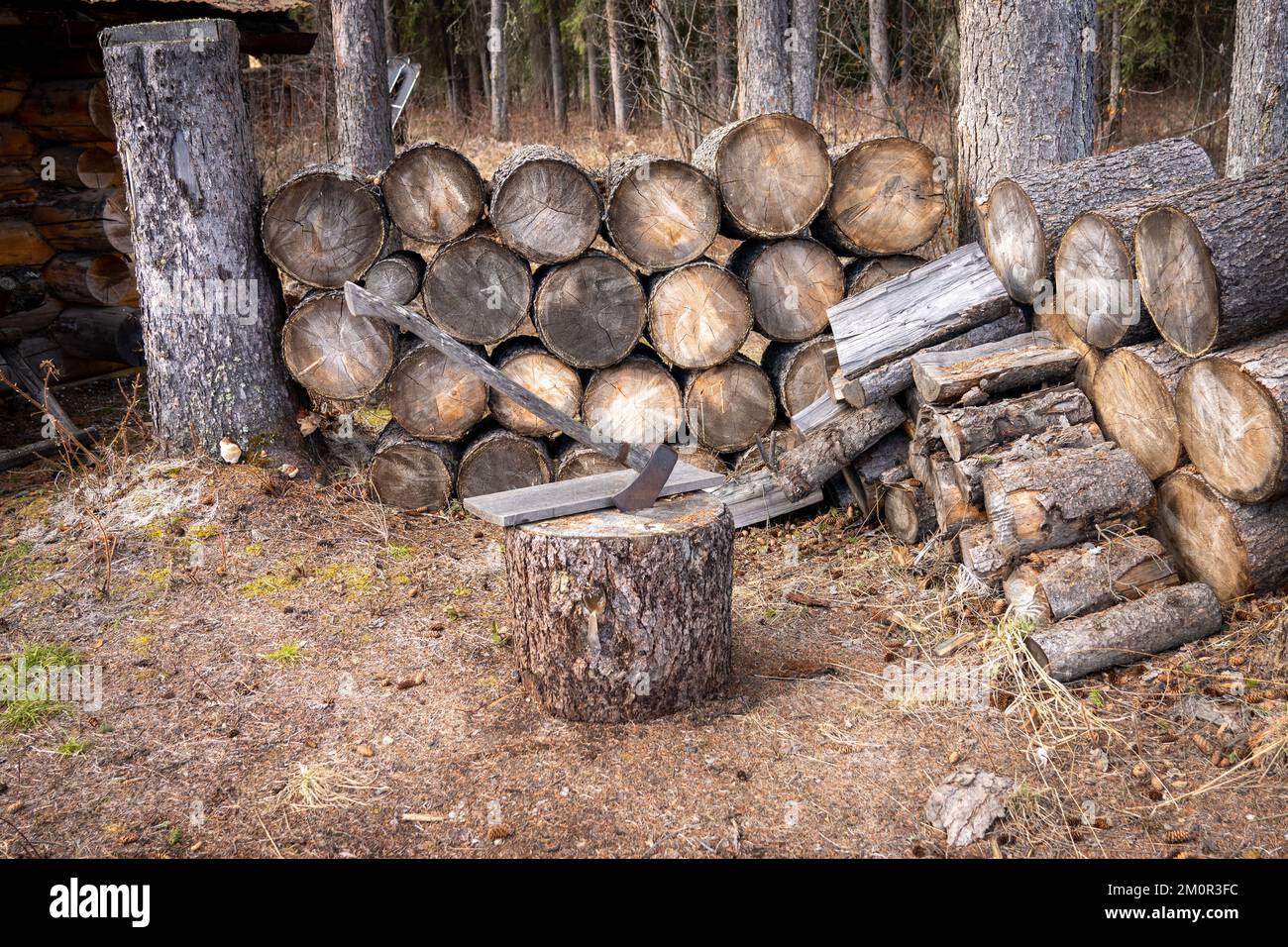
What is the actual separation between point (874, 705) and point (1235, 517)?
4.97 ft

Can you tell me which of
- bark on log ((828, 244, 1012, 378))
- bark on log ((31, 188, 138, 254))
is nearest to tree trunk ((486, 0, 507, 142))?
bark on log ((31, 188, 138, 254))

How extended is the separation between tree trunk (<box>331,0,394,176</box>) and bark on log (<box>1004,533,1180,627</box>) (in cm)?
718

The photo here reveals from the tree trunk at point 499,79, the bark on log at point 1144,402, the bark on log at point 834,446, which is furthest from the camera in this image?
the tree trunk at point 499,79

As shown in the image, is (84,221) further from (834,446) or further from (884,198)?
(834,446)

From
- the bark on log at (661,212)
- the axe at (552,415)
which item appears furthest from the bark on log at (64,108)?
the axe at (552,415)

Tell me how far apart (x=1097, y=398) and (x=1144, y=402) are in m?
→ 0.31

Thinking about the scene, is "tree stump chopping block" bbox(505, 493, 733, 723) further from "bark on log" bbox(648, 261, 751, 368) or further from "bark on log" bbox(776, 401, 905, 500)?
"bark on log" bbox(648, 261, 751, 368)

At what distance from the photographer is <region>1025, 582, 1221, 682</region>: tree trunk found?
3.68 metres

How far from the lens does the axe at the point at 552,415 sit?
3453 mm

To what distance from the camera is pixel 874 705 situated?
370 centimetres

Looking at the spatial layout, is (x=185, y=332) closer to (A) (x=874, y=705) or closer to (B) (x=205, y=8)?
(B) (x=205, y=8)

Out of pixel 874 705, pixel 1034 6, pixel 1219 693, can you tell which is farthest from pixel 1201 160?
pixel 874 705

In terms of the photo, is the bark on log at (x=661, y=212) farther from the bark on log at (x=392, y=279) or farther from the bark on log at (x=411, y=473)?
the bark on log at (x=411, y=473)

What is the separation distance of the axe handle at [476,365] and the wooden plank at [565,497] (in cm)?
18
